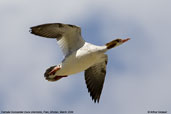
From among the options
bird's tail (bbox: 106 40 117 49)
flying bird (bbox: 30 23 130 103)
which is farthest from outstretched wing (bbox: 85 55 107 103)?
→ bird's tail (bbox: 106 40 117 49)

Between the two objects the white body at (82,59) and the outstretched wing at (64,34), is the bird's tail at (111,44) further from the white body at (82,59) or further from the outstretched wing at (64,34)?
the outstretched wing at (64,34)

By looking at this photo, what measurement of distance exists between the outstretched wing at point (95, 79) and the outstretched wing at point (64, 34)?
159 centimetres

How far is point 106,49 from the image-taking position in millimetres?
13477

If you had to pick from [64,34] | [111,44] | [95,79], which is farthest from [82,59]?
[95,79]

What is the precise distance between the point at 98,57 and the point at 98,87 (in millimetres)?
2260

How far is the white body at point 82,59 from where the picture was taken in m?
13.3

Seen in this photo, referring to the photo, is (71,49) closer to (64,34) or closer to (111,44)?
(64,34)

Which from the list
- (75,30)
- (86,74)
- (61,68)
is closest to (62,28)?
(75,30)

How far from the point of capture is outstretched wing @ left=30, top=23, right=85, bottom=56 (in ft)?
44.9

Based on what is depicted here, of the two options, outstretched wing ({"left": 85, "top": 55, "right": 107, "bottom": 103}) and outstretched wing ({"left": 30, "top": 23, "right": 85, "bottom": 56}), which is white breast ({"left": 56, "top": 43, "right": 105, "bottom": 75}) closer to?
outstretched wing ({"left": 30, "top": 23, "right": 85, "bottom": 56})

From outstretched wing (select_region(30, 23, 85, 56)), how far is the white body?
0.32 metres

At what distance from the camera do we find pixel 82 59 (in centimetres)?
1329

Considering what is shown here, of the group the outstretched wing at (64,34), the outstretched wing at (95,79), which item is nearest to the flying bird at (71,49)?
the outstretched wing at (64,34)

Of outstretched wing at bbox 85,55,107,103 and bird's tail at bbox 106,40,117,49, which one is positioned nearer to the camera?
bird's tail at bbox 106,40,117,49
